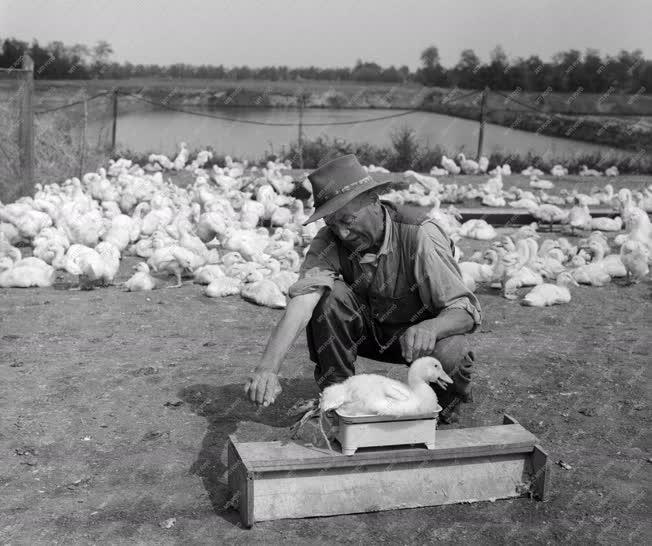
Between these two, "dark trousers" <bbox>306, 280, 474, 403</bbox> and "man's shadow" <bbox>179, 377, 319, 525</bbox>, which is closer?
"man's shadow" <bbox>179, 377, 319, 525</bbox>

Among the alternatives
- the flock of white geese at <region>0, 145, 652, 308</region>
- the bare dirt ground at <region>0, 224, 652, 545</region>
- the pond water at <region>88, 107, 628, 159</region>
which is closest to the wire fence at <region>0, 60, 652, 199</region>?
the flock of white geese at <region>0, 145, 652, 308</region>

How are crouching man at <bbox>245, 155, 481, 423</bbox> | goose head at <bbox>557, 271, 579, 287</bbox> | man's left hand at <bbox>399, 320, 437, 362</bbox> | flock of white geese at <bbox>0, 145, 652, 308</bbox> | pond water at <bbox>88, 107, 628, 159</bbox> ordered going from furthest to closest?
pond water at <bbox>88, 107, 628, 159</bbox> < goose head at <bbox>557, 271, 579, 287</bbox> < flock of white geese at <bbox>0, 145, 652, 308</bbox> < crouching man at <bbox>245, 155, 481, 423</bbox> < man's left hand at <bbox>399, 320, 437, 362</bbox>

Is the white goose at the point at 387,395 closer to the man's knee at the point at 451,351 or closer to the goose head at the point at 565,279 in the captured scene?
the man's knee at the point at 451,351

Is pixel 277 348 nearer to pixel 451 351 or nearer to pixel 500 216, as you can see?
pixel 451 351

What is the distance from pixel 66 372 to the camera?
4.78 metres

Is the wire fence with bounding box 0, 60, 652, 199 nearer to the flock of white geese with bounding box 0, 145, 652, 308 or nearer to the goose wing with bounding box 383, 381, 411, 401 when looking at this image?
the flock of white geese with bounding box 0, 145, 652, 308

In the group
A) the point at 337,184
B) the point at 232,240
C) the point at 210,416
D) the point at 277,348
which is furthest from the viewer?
the point at 232,240

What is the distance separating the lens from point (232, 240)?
25.9ft

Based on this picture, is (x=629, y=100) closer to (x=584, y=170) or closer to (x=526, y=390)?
(x=584, y=170)

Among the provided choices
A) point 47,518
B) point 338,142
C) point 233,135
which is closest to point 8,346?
point 47,518

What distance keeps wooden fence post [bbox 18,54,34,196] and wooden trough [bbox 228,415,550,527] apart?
7.87m

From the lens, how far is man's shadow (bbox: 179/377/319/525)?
11.4 ft

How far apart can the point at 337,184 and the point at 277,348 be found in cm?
74

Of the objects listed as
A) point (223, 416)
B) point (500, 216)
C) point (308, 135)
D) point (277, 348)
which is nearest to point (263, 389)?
point (277, 348)
